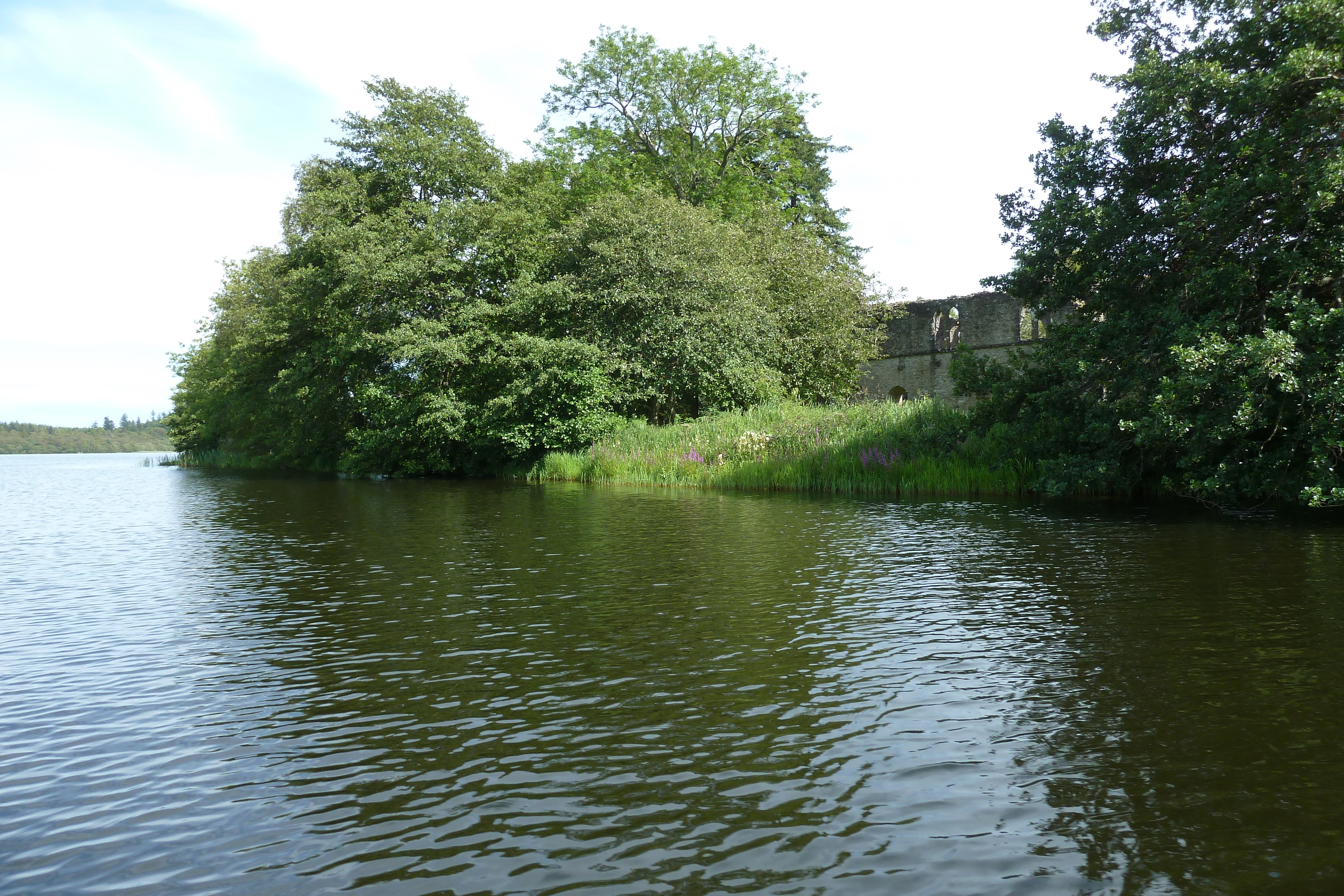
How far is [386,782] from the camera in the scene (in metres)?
4.31

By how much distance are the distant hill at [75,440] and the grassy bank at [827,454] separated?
451 ft

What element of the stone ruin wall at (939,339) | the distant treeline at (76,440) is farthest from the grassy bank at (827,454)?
the distant treeline at (76,440)

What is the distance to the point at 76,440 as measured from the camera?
156 metres

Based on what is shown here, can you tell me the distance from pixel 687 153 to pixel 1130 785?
4078 cm

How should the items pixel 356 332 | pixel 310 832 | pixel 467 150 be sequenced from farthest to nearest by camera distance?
pixel 467 150, pixel 356 332, pixel 310 832

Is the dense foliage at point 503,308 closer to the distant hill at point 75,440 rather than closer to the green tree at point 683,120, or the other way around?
the green tree at point 683,120

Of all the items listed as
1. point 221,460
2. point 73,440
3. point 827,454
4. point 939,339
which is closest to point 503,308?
point 827,454

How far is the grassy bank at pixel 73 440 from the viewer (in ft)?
490

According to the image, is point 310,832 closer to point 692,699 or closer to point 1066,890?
point 692,699

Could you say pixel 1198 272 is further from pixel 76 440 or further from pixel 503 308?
pixel 76 440

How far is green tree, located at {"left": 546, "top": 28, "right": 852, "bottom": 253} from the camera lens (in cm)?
4109

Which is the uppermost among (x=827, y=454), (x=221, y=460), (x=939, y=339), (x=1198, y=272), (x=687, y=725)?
(x=939, y=339)

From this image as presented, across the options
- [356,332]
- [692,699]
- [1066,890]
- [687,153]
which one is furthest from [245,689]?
[687,153]

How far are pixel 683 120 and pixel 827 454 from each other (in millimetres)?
25329
